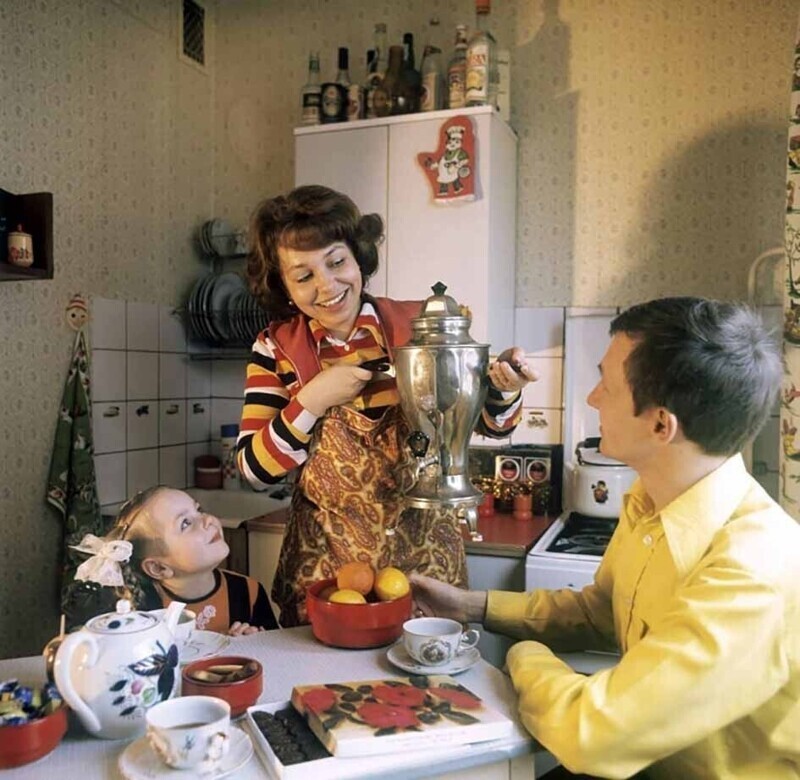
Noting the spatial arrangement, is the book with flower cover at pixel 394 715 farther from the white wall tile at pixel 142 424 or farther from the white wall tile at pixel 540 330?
the white wall tile at pixel 142 424

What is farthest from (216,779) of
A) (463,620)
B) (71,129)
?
(71,129)

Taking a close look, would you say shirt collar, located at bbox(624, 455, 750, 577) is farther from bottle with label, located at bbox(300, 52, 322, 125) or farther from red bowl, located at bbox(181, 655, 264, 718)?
bottle with label, located at bbox(300, 52, 322, 125)

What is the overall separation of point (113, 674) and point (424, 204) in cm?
178

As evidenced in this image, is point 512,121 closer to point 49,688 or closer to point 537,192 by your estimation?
point 537,192

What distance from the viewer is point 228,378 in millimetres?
3059

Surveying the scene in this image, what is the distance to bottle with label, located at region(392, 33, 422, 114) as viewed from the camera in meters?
2.53

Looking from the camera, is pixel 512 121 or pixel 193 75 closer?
pixel 512 121

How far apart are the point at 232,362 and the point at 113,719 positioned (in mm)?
2177

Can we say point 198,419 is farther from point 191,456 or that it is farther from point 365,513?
point 365,513

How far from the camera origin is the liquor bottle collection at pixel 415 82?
240cm

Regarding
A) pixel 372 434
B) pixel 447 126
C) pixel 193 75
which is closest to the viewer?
pixel 372 434

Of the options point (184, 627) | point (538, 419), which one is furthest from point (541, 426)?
point (184, 627)

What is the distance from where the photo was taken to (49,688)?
100 cm

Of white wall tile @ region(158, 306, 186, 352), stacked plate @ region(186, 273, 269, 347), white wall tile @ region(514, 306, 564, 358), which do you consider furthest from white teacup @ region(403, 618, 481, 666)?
white wall tile @ region(158, 306, 186, 352)
